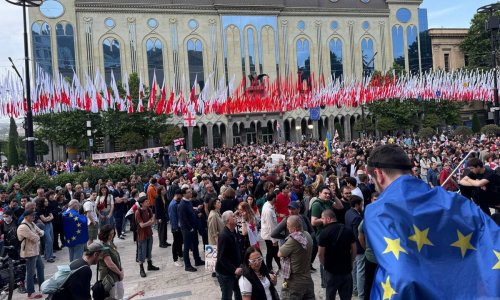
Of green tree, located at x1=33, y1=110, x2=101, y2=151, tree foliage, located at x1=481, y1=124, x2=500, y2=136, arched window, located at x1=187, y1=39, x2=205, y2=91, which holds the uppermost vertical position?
arched window, located at x1=187, y1=39, x2=205, y2=91

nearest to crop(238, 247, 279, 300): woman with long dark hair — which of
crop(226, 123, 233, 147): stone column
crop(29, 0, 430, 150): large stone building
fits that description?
crop(29, 0, 430, 150): large stone building

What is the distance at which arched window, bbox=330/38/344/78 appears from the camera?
59656mm

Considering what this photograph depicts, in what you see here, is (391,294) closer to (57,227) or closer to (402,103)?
(57,227)

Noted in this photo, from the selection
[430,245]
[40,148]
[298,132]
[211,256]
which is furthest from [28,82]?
[298,132]

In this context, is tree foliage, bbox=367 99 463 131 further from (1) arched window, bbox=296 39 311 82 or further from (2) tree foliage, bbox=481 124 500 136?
(2) tree foliage, bbox=481 124 500 136

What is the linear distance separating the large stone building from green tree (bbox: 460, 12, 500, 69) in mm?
5739

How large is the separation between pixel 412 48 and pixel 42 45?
4716cm

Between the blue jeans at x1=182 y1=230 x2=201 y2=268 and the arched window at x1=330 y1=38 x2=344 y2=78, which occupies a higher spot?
the arched window at x1=330 y1=38 x2=344 y2=78

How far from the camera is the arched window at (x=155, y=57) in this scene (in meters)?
53.1

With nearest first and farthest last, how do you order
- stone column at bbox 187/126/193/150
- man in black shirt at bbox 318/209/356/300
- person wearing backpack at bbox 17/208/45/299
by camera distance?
man in black shirt at bbox 318/209/356/300 < person wearing backpack at bbox 17/208/45/299 < stone column at bbox 187/126/193/150

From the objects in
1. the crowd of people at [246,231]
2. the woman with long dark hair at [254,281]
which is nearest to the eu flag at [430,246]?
the crowd of people at [246,231]

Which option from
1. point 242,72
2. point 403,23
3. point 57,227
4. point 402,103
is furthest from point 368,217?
point 403,23

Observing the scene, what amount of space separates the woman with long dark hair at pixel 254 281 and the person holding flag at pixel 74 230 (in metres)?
5.85

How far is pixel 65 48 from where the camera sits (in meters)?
48.9
